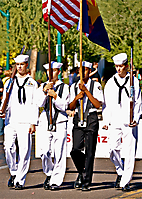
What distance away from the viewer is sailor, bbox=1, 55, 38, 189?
841cm

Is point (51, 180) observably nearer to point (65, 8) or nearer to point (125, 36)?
point (65, 8)

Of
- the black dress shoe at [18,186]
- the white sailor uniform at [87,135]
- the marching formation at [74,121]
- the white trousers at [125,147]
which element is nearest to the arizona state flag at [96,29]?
the marching formation at [74,121]

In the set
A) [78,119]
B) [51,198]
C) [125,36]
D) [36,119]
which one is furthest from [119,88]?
[125,36]

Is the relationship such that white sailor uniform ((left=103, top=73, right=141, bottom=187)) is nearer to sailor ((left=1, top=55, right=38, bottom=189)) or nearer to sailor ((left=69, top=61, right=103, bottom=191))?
sailor ((left=69, top=61, right=103, bottom=191))

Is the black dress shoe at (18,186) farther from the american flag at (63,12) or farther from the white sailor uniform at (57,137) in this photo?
the american flag at (63,12)

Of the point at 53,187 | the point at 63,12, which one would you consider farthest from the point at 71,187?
the point at 63,12

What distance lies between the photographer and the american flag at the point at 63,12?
9.80m

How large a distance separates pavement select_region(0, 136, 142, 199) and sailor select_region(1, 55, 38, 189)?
32cm

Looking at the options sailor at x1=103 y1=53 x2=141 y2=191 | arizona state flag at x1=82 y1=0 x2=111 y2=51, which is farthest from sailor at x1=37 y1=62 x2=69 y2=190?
arizona state flag at x1=82 y1=0 x2=111 y2=51

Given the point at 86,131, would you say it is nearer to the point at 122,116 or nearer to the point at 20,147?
the point at 122,116

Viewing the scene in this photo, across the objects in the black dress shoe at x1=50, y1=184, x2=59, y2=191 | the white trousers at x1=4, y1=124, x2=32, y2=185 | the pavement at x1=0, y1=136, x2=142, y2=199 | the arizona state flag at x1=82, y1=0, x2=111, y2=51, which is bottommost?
the pavement at x1=0, y1=136, x2=142, y2=199

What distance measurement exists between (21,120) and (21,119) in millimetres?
15

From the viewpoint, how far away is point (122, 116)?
8336mm

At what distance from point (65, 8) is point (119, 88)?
2.31 meters
